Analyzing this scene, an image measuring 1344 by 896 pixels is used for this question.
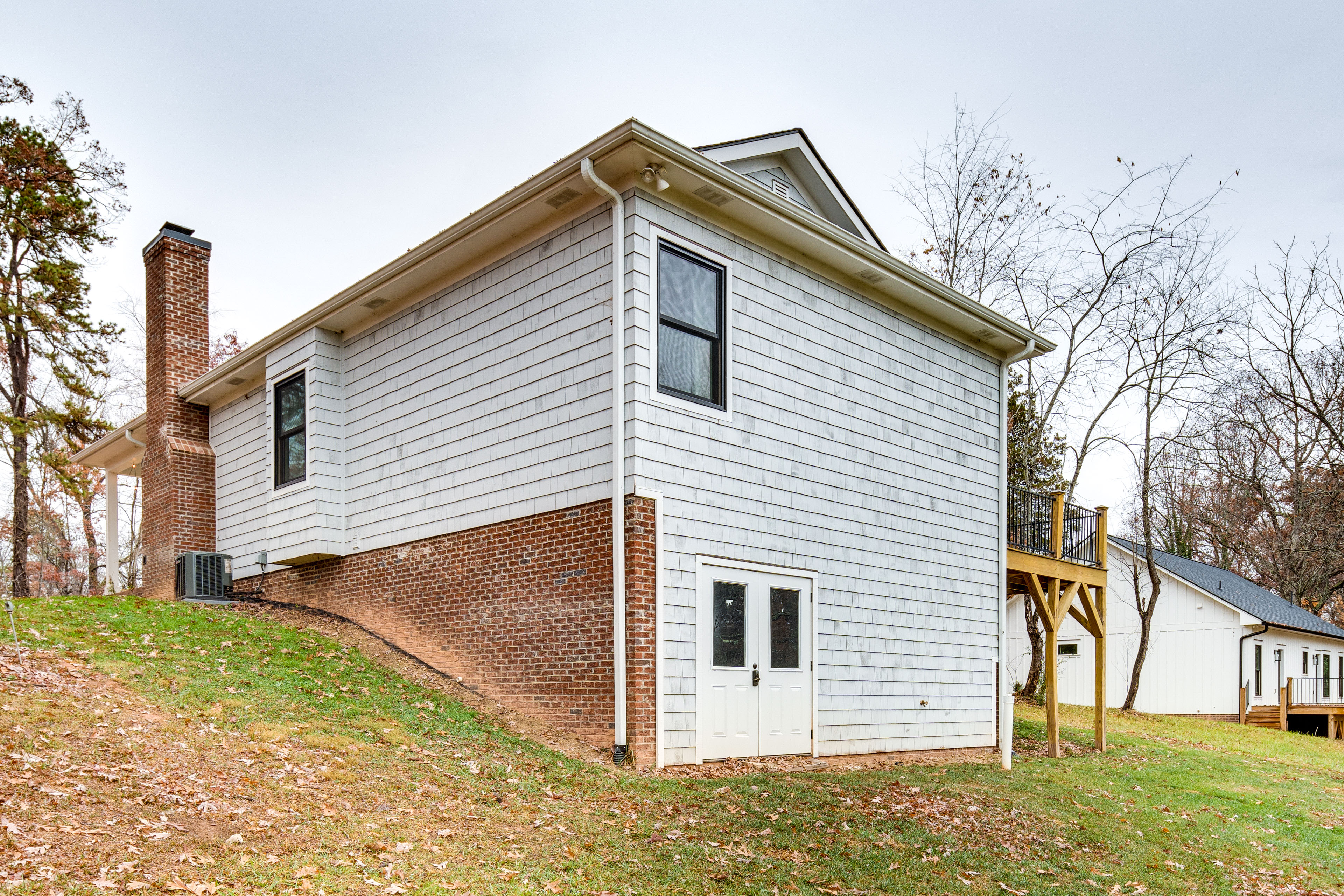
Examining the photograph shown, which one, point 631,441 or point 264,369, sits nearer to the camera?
point 631,441

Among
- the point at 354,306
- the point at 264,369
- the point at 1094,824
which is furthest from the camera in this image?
the point at 264,369

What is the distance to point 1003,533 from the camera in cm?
1409

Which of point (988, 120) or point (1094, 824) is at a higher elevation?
point (988, 120)

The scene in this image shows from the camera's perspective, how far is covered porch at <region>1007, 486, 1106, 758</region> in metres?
14.5

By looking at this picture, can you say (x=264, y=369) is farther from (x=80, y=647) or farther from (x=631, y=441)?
(x=631, y=441)

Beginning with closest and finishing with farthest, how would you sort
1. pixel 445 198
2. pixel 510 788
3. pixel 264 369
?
pixel 510 788 → pixel 264 369 → pixel 445 198

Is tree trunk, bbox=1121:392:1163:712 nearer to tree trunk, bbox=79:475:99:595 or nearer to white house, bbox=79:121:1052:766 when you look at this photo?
white house, bbox=79:121:1052:766

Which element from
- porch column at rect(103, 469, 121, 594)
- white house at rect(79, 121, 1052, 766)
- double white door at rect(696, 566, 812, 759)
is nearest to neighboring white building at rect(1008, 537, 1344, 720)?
white house at rect(79, 121, 1052, 766)

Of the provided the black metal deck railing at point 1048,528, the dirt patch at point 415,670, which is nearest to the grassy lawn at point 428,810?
the dirt patch at point 415,670

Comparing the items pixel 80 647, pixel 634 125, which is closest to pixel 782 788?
pixel 634 125

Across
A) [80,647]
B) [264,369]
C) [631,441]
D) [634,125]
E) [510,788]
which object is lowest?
[510,788]

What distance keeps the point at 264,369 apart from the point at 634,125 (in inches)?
333

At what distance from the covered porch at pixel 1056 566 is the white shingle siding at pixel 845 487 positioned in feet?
→ 3.37

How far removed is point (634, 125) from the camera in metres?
8.46
